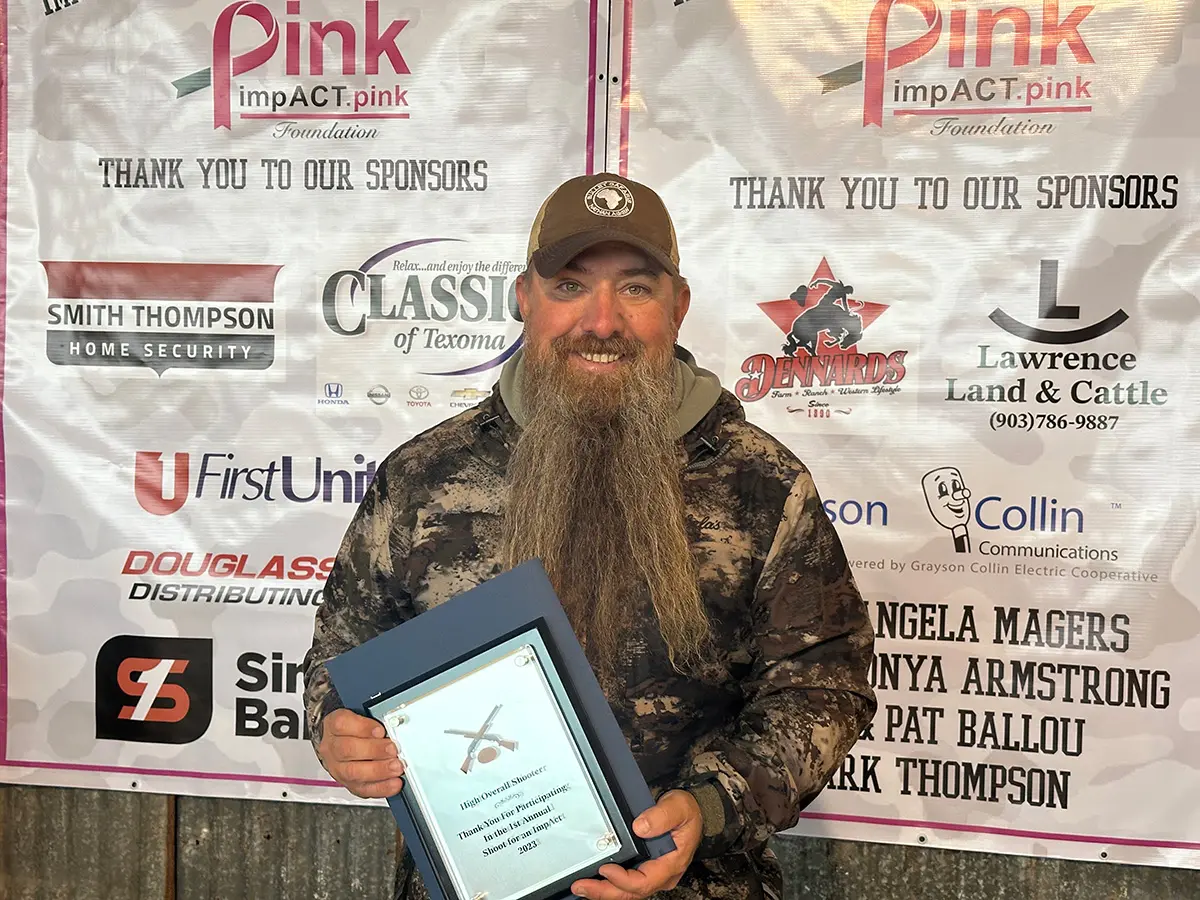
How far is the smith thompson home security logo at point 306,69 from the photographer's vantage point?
254 centimetres

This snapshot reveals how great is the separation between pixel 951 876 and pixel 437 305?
1.71m

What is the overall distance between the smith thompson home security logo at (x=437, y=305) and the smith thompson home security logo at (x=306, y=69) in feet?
1.03

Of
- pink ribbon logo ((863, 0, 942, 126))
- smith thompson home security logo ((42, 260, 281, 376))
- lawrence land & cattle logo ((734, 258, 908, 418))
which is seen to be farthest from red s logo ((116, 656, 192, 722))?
pink ribbon logo ((863, 0, 942, 126))

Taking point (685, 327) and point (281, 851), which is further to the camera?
point (281, 851)

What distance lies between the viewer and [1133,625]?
7.70 feet

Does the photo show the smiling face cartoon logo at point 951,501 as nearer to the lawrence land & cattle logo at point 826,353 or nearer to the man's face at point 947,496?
the man's face at point 947,496

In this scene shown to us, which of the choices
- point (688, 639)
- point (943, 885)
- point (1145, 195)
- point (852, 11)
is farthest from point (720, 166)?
point (943, 885)

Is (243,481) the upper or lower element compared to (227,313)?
lower

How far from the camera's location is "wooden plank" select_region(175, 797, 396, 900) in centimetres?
271

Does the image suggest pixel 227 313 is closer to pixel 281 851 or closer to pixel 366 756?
pixel 281 851

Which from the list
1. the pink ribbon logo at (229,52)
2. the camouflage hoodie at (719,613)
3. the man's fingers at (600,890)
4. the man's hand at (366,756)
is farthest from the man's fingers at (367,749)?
the pink ribbon logo at (229,52)

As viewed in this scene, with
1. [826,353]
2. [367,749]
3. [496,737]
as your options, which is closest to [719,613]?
[496,737]

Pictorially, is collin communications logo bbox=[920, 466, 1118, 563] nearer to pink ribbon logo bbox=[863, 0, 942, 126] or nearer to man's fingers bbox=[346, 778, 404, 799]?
pink ribbon logo bbox=[863, 0, 942, 126]

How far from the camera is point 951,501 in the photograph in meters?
2.41
